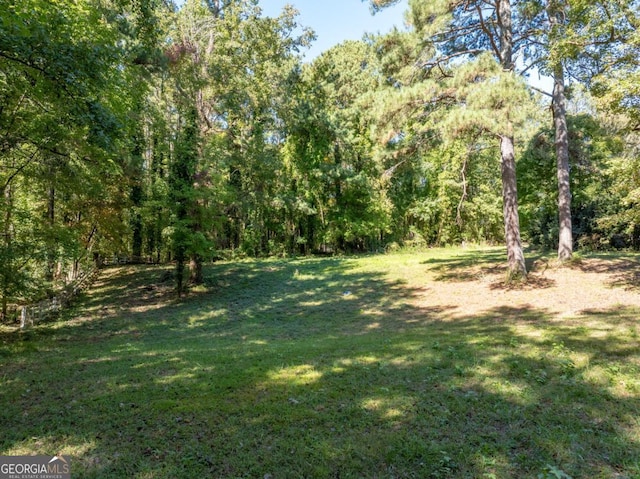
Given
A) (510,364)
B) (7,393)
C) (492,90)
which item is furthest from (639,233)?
(7,393)

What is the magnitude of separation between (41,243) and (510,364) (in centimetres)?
1223

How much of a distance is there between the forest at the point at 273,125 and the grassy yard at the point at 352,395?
12.5 feet

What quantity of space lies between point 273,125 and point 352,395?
1148 inches

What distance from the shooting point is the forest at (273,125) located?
864 centimetres

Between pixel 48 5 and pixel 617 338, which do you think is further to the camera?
pixel 48 5

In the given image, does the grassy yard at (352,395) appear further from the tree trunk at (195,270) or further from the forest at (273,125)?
the tree trunk at (195,270)

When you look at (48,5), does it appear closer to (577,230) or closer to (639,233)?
(577,230)

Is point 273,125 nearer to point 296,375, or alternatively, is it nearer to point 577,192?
point 577,192

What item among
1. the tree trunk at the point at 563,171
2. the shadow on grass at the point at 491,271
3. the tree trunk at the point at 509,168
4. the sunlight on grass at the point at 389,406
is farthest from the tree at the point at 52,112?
the tree trunk at the point at 563,171

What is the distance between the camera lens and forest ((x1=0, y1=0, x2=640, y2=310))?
8641mm

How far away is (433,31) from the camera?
1180 centimetres

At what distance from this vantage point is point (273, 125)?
31.2 meters

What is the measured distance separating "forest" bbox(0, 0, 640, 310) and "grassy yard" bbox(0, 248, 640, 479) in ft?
12.5

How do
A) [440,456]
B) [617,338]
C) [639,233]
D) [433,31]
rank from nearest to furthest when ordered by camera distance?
[440,456] < [617,338] < [433,31] < [639,233]
